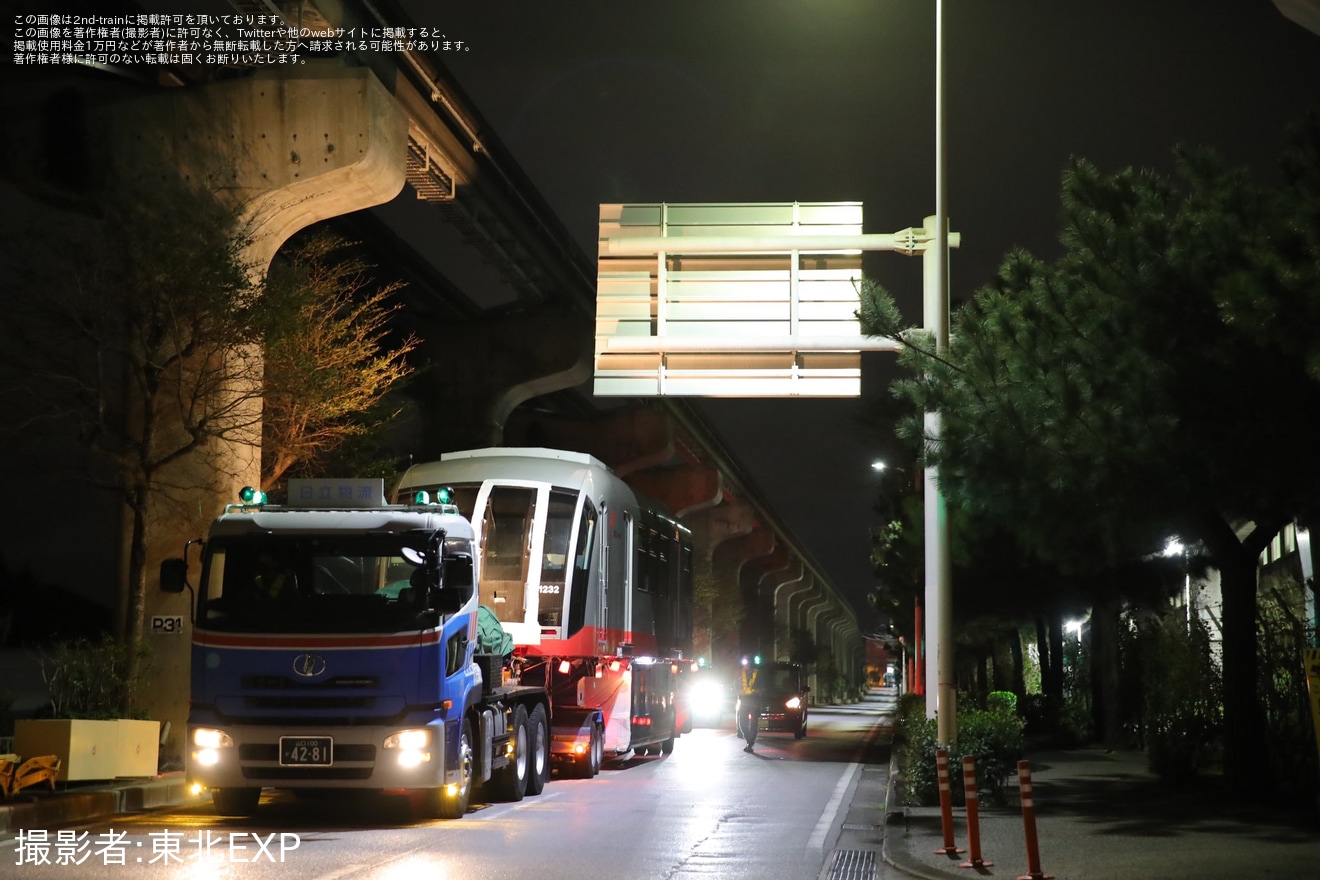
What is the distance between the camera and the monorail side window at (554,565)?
63.5ft

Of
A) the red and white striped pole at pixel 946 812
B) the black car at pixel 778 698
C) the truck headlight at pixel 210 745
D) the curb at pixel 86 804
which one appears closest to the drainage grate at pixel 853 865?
the red and white striped pole at pixel 946 812

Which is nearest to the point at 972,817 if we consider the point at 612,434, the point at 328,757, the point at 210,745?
the point at 328,757

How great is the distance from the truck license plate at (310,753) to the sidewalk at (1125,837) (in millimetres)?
5137

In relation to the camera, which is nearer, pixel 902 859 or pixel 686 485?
pixel 902 859

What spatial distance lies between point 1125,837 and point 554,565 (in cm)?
838

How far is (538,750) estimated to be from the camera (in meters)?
18.3

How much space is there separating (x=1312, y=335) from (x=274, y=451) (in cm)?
1732

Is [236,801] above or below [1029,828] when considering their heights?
below

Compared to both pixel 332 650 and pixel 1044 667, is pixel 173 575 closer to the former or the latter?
pixel 332 650

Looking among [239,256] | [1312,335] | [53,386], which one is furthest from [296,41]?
[1312,335]

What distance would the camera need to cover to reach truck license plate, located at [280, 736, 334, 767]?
45.5 feet

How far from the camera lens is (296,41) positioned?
72.6 ft

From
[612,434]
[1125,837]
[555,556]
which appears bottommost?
[1125,837]

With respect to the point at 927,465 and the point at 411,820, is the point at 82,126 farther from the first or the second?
the point at 927,465
